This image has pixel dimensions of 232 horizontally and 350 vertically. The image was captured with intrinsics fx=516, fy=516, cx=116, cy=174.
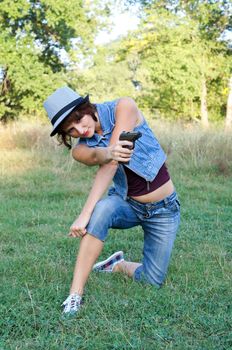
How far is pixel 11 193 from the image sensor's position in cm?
705

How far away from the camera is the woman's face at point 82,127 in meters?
3.07

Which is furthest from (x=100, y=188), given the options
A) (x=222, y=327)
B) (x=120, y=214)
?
(x=222, y=327)

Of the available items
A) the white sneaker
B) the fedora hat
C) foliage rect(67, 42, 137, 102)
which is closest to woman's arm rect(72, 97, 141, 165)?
the fedora hat

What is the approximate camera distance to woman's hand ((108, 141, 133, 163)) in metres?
2.95

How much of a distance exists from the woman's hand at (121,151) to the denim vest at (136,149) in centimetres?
23

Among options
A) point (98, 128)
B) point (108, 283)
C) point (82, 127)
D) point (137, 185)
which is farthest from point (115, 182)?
point (108, 283)

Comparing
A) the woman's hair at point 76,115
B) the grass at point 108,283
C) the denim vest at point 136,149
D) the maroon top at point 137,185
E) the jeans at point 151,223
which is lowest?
the grass at point 108,283

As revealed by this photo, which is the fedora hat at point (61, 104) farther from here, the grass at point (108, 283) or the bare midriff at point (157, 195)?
the grass at point (108, 283)

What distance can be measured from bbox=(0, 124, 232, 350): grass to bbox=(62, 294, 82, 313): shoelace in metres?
0.05

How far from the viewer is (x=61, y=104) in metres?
3.01

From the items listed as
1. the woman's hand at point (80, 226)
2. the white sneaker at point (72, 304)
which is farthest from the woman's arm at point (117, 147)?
the white sneaker at point (72, 304)

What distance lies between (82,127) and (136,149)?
0.40 meters

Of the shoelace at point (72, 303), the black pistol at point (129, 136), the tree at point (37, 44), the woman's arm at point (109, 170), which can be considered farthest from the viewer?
the tree at point (37, 44)

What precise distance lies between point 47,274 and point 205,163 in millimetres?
5827
